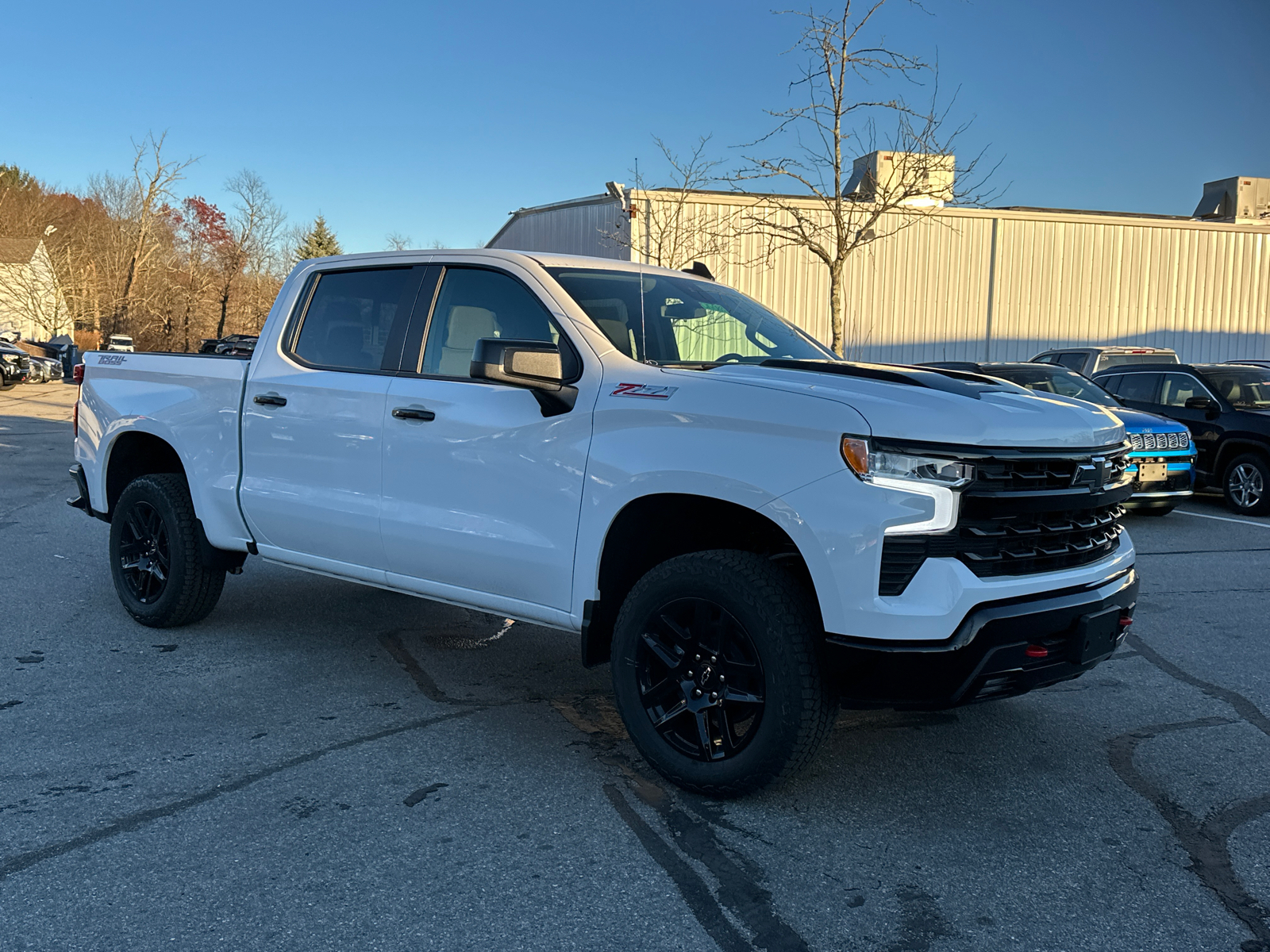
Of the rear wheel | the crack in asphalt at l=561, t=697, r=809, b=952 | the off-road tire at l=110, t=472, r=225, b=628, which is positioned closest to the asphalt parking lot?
the crack in asphalt at l=561, t=697, r=809, b=952

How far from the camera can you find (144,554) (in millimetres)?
5918

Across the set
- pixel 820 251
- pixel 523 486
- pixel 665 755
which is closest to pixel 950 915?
pixel 665 755

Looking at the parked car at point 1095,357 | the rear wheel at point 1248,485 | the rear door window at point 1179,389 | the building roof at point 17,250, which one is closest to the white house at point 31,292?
the building roof at point 17,250

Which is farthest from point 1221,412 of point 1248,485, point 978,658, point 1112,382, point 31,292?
point 31,292

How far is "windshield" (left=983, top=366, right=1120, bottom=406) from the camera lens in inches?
480

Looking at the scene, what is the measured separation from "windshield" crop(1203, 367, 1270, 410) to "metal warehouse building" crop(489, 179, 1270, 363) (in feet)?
40.4

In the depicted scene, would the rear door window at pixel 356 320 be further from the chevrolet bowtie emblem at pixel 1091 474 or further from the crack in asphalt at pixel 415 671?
the chevrolet bowtie emblem at pixel 1091 474

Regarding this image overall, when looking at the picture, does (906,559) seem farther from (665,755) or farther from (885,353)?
(885,353)

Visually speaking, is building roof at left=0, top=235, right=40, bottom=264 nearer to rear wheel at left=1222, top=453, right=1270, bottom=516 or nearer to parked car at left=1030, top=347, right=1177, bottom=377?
parked car at left=1030, top=347, right=1177, bottom=377

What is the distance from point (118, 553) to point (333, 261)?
2161 millimetres

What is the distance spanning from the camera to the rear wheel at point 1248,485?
11508 mm

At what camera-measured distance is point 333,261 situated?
17.5 feet

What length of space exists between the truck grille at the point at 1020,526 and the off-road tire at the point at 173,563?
12.7 feet

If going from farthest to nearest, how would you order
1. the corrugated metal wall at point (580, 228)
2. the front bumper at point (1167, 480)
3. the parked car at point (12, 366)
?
1. the parked car at point (12, 366)
2. the corrugated metal wall at point (580, 228)
3. the front bumper at point (1167, 480)
